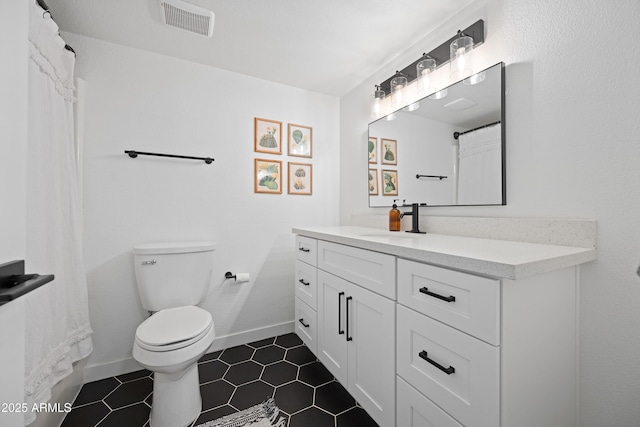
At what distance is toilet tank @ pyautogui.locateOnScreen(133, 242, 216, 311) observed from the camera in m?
1.66

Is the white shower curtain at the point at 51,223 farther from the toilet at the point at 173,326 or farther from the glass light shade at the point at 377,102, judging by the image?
the glass light shade at the point at 377,102

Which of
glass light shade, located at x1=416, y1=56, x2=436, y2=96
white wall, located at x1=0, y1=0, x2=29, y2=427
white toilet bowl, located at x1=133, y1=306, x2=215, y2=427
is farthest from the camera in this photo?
glass light shade, located at x1=416, y1=56, x2=436, y2=96

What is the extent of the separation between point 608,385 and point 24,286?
6.03ft

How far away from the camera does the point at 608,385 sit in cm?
97

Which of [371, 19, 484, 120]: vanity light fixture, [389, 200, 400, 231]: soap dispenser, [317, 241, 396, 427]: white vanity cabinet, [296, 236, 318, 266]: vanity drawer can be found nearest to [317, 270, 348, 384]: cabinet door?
[317, 241, 396, 427]: white vanity cabinet

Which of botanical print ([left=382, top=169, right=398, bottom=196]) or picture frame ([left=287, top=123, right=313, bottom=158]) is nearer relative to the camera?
botanical print ([left=382, top=169, right=398, bottom=196])

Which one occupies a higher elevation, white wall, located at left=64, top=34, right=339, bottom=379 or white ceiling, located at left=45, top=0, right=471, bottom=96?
white ceiling, located at left=45, top=0, right=471, bottom=96

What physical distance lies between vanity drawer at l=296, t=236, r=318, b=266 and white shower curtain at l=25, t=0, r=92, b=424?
4.27 ft

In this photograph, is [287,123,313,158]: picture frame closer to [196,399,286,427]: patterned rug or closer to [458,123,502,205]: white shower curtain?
[458,123,502,205]: white shower curtain

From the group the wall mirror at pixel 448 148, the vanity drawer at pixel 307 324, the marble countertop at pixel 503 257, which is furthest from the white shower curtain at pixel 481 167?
the vanity drawer at pixel 307 324

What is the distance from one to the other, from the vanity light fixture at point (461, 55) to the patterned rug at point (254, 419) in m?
2.10

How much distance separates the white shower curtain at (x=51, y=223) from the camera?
3.52ft

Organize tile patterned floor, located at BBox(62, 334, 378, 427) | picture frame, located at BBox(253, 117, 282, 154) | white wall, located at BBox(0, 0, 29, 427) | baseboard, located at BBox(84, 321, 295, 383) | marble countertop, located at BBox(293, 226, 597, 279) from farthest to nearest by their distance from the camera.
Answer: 1. picture frame, located at BBox(253, 117, 282, 154)
2. baseboard, located at BBox(84, 321, 295, 383)
3. tile patterned floor, located at BBox(62, 334, 378, 427)
4. marble countertop, located at BBox(293, 226, 597, 279)
5. white wall, located at BBox(0, 0, 29, 427)

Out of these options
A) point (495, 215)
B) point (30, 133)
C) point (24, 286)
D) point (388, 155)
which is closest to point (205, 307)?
point (30, 133)
